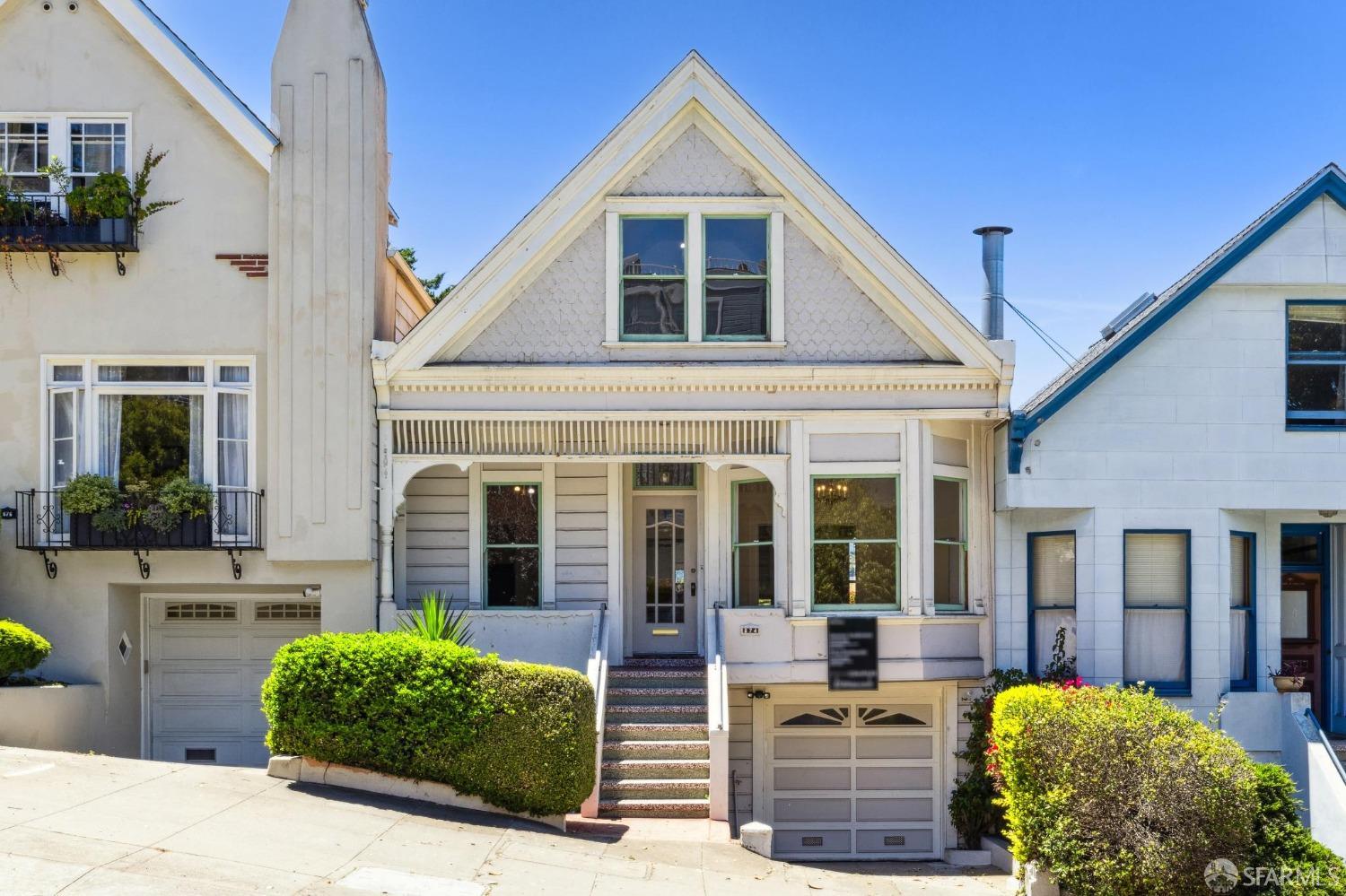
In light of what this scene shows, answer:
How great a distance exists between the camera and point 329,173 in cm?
1529

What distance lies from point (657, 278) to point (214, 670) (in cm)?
795

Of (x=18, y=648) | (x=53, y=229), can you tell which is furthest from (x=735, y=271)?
(x=18, y=648)

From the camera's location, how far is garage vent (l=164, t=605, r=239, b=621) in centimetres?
1683

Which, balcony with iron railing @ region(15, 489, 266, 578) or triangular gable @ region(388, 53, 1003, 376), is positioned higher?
triangular gable @ region(388, 53, 1003, 376)

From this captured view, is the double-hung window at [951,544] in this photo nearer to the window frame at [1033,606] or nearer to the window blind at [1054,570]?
the window frame at [1033,606]

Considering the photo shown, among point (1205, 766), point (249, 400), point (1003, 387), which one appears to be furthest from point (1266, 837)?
point (249, 400)

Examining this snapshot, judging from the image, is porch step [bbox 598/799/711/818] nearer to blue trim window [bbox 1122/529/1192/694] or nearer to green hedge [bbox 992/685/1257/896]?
green hedge [bbox 992/685/1257/896]

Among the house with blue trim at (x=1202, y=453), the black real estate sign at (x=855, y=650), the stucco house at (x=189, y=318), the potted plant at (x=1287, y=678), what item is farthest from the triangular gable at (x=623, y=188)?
the potted plant at (x=1287, y=678)

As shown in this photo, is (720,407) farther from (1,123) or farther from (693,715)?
(1,123)

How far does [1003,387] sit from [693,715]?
17.9 ft

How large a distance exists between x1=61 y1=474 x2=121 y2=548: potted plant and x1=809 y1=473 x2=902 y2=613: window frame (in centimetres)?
824

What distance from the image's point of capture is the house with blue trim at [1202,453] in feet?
49.4

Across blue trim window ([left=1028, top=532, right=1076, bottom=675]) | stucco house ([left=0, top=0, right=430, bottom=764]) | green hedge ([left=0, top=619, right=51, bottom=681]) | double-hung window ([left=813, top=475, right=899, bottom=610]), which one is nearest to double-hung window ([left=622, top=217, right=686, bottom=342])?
double-hung window ([left=813, top=475, right=899, bottom=610])

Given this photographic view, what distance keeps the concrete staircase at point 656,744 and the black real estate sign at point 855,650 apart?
66.7 inches
